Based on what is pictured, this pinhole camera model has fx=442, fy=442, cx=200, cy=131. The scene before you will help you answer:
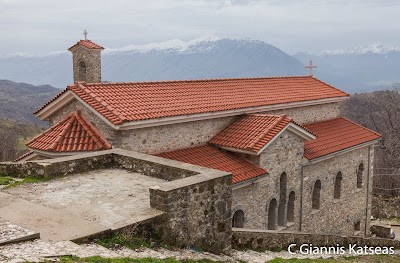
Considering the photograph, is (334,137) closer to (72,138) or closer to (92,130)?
(92,130)

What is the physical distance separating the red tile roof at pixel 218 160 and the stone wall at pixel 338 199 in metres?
3.83

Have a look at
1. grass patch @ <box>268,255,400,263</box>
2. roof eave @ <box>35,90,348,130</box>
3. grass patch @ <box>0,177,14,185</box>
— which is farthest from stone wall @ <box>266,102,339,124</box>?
grass patch @ <box>0,177,14,185</box>

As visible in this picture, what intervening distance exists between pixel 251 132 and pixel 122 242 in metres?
9.92

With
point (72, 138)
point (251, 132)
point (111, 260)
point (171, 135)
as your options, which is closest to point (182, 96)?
point (171, 135)

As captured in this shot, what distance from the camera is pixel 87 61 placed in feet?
64.7

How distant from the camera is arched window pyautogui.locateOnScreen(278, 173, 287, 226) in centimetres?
1717

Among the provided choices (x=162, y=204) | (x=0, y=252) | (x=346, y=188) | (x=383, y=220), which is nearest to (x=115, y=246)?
(x=162, y=204)

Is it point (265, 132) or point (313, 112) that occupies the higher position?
point (313, 112)

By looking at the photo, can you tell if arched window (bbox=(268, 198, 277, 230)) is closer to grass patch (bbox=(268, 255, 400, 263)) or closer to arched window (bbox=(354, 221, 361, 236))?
grass patch (bbox=(268, 255, 400, 263))

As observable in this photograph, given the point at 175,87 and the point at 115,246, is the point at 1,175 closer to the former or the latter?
the point at 115,246

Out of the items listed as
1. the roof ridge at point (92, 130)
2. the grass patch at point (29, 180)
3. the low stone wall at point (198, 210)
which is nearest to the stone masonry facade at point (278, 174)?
the roof ridge at point (92, 130)

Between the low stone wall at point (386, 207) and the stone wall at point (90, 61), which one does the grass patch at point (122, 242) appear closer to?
the stone wall at point (90, 61)

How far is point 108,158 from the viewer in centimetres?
1179

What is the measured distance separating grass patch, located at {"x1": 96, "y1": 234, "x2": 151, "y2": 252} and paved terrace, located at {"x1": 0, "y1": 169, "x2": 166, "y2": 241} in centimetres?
18
